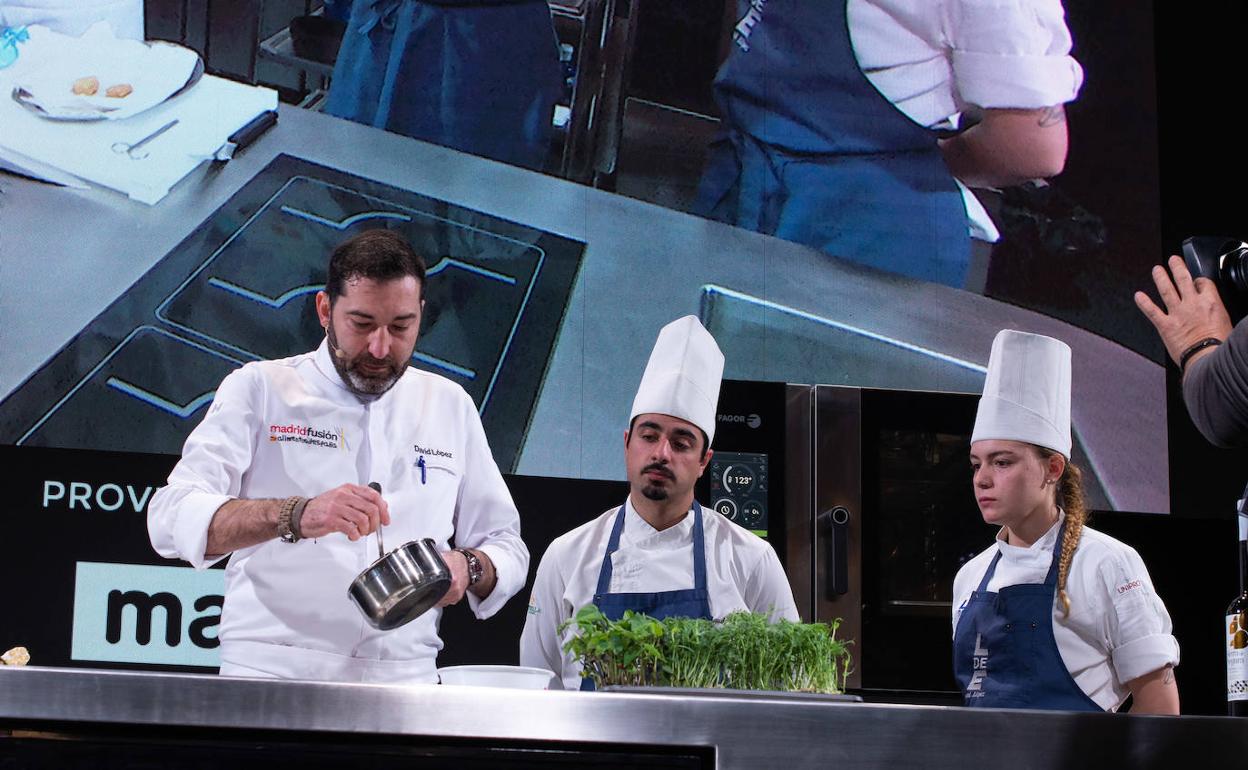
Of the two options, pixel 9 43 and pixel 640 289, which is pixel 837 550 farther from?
pixel 9 43

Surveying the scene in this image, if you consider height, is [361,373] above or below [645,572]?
above

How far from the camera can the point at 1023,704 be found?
8.11 ft

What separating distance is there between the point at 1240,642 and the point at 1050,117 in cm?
346

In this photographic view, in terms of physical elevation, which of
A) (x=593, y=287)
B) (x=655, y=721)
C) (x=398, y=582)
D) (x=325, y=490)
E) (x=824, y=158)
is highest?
(x=824, y=158)

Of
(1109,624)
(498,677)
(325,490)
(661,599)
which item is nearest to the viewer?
(498,677)

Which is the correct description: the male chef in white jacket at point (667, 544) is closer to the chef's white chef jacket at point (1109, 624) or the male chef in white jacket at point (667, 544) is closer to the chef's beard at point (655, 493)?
the chef's beard at point (655, 493)

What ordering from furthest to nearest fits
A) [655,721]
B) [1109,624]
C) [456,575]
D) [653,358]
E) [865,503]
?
[865,503], [653,358], [1109,624], [456,575], [655,721]

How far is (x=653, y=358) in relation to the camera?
288cm

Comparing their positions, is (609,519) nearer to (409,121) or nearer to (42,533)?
(42,533)

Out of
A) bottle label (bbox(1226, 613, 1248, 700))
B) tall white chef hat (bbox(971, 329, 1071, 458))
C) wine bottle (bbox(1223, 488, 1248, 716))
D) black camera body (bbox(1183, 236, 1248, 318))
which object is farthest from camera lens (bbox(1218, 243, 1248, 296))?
tall white chef hat (bbox(971, 329, 1071, 458))

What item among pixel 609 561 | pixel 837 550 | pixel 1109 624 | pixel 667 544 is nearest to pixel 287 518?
pixel 609 561

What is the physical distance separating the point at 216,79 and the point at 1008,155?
105 inches

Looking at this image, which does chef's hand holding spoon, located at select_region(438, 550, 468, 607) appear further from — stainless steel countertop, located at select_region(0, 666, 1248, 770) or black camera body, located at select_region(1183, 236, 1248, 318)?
black camera body, located at select_region(1183, 236, 1248, 318)

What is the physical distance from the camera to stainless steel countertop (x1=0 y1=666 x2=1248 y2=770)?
113 cm
